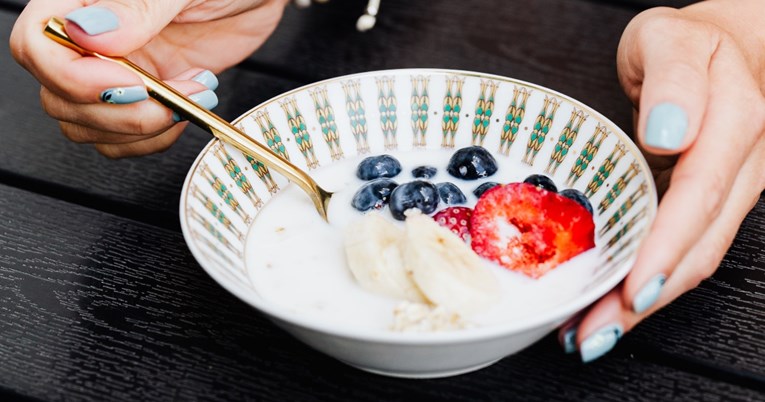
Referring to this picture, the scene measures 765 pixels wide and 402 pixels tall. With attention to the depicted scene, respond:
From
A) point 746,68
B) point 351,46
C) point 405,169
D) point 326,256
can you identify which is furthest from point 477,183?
point 351,46

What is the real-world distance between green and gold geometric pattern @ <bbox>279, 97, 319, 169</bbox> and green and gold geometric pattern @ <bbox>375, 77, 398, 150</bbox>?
10 centimetres

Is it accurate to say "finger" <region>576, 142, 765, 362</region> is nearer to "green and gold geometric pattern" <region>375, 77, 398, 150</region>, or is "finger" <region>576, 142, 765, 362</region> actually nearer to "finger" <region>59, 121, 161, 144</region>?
"green and gold geometric pattern" <region>375, 77, 398, 150</region>

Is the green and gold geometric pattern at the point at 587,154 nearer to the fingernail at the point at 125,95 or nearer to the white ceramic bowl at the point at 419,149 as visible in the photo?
the white ceramic bowl at the point at 419,149

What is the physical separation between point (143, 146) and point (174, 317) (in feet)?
1.05

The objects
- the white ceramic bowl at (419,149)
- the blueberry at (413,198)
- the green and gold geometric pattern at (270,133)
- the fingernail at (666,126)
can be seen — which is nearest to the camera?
the white ceramic bowl at (419,149)

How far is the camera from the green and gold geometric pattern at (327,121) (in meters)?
0.99

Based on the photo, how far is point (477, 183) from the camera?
0.90m

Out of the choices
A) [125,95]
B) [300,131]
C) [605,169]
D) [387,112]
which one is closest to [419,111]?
[387,112]

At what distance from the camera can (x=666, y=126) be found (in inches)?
29.0

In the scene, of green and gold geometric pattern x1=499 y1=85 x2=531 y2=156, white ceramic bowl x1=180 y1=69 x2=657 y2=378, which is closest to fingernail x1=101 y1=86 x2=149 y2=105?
white ceramic bowl x1=180 y1=69 x2=657 y2=378

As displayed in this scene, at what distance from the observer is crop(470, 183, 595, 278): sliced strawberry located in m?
0.76

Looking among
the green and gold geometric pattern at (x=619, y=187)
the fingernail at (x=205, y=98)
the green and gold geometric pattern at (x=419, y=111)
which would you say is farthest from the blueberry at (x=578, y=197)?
the fingernail at (x=205, y=98)

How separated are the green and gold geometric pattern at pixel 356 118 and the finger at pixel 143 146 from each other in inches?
9.5

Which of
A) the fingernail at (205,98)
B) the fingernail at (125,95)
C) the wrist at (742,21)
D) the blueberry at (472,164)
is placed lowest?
the fingernail at (205,98)
